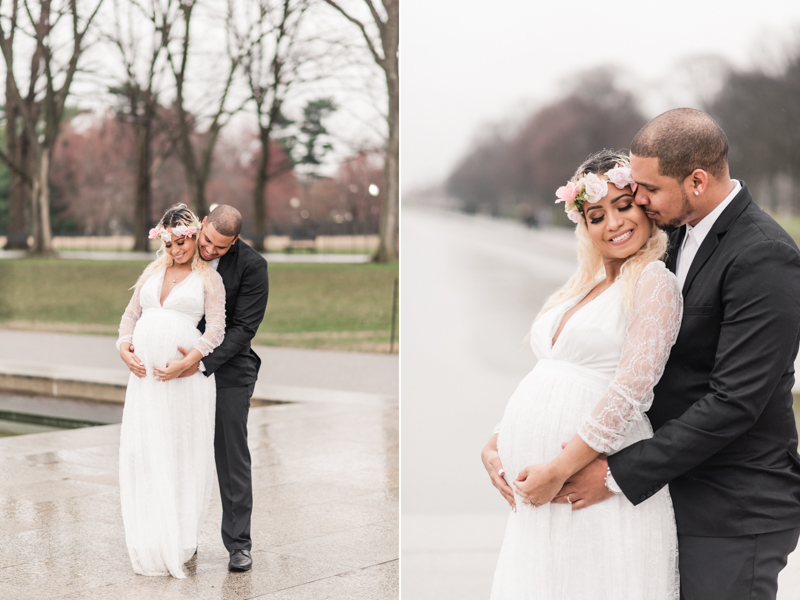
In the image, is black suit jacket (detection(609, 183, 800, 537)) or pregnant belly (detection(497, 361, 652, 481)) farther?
pregnant belly (detection(497, 361, 652, 481))

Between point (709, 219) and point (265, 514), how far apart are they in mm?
4420

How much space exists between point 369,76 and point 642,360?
823 inches

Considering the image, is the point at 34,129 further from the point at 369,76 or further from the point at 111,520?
the point at 111,520

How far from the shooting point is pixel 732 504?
7.55 feet

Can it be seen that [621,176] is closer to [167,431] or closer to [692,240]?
[692,240]

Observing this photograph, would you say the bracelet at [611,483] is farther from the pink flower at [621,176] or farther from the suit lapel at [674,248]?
the pink flower at [621,176]

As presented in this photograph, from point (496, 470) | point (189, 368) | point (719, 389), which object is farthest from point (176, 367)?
point (719, 389)

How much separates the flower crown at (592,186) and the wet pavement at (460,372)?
85.1 inches

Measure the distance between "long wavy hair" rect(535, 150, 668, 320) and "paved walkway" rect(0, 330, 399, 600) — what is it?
2.54m

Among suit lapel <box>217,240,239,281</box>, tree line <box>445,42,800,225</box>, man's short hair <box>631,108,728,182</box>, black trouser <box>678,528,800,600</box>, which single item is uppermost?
tree line <box>445,42,800,225</box>

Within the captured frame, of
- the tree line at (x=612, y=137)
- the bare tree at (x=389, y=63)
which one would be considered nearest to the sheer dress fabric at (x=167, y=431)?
the tree line at (x=612, y=137)

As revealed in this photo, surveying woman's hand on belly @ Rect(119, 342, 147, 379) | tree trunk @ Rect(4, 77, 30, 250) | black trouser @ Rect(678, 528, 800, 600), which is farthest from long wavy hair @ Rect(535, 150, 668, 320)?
tree trunk @ Rect(4, 77, 30, 250)

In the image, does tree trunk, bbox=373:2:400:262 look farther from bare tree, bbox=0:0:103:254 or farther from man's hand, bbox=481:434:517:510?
man's hand, bbox=481:434:517:510

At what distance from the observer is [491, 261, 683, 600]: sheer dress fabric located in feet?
7.55
